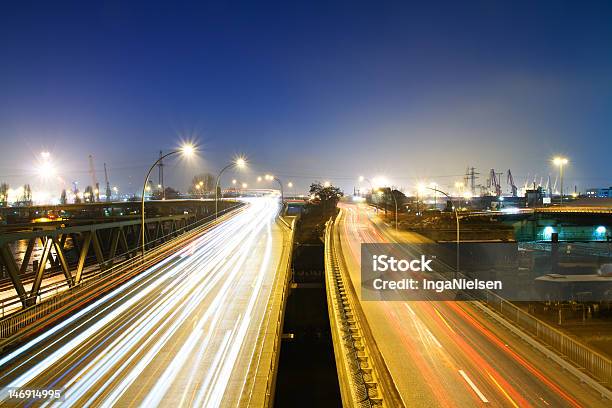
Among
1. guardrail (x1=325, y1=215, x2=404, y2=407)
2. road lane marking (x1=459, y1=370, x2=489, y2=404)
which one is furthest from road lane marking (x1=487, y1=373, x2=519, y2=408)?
guardrail (x1=325, y1=215, x2=404, y2=407)

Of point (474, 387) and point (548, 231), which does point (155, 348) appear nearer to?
point (474, 387)

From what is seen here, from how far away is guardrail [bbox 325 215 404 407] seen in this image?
11695mm

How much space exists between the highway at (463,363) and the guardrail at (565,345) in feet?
3.01

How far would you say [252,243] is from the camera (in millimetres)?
47281

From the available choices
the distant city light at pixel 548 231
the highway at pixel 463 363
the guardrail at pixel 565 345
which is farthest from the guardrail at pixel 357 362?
the distant city light at pixel 548 231

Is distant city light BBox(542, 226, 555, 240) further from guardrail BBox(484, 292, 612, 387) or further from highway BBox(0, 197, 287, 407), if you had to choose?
highway BBox(0, 197, 287, 407)

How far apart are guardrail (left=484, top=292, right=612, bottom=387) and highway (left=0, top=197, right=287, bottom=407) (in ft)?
43.6

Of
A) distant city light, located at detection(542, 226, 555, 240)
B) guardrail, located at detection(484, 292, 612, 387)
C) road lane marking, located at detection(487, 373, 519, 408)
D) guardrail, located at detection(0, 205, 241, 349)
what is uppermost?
guardrail, located at detection(0, 205, 241, 349)

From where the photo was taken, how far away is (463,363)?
16.4 meters

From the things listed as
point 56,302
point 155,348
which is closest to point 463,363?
point 155,348

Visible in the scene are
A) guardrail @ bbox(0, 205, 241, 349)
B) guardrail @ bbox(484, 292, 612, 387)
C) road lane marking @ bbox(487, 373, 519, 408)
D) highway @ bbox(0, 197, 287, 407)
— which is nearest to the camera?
highway @ bbox(0, 197, 287, 407)

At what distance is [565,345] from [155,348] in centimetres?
1764

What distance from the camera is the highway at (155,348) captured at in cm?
1260

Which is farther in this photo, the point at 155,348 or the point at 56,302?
the point at 56,302
